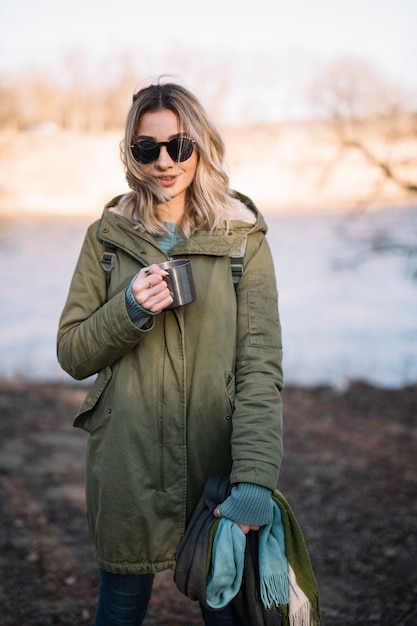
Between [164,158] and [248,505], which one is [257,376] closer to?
[248,505]

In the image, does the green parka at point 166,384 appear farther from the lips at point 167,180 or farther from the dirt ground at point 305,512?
the dirt ground at point 305,512

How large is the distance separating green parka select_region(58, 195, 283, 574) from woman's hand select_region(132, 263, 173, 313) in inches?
3.6

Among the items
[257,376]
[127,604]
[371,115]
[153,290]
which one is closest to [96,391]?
[153,290]

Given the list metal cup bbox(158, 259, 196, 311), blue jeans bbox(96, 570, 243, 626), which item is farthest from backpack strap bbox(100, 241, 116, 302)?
blue jeans bbox(96, 570, 243, 626)

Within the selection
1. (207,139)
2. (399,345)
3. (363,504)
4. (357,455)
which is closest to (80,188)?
(399,345)

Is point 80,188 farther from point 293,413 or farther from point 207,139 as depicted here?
point 207,139

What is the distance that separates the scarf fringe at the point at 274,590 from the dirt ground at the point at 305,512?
1439 millimetres

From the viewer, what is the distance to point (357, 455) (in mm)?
5332

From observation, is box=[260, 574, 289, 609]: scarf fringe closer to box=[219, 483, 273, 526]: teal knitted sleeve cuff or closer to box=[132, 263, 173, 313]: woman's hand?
box=[219, 483, 273, 526]: teal knitted sleeve cuff

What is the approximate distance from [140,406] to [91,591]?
1812 mm

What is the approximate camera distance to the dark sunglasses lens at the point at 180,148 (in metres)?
1.86

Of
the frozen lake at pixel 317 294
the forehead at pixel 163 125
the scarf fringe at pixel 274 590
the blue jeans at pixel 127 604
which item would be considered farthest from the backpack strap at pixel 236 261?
the frozen lake at pixel 317 294

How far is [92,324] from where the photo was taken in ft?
5.75

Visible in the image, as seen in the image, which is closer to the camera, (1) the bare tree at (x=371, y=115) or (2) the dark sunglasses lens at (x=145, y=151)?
(2) the dark sunglasses lens at (x=145, y=151)
